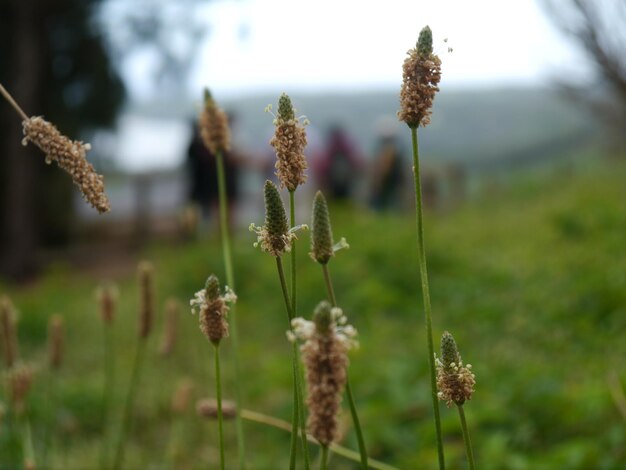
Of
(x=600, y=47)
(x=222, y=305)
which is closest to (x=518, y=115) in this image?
(x=600, y=47)

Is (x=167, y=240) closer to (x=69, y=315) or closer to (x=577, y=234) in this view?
(x=69, y=315)

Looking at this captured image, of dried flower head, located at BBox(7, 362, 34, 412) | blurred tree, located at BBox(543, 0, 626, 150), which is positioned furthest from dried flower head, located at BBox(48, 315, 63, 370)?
blurred tree, located at BBox(543, 0, 626, 150)

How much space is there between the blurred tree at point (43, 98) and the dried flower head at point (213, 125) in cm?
1068

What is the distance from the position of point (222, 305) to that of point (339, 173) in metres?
11.6

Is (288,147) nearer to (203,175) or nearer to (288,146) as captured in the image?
(288,146)

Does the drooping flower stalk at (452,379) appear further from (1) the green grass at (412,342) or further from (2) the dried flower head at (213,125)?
(1) the green grass at (412,342)

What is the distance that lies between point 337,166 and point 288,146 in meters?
11.7

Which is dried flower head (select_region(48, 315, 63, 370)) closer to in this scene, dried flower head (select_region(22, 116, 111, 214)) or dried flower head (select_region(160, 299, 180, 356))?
dried flower head (select_region(160, 299, 180, 356))

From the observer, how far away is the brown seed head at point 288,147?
38.9 inches

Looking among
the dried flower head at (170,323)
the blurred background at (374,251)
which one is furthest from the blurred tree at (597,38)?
the dried flower head at (170,323)

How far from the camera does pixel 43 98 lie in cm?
1306

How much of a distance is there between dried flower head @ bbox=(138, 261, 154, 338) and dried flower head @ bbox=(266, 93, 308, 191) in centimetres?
90

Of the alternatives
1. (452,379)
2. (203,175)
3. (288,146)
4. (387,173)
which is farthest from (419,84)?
(387,173)

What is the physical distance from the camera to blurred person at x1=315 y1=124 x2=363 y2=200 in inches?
495
